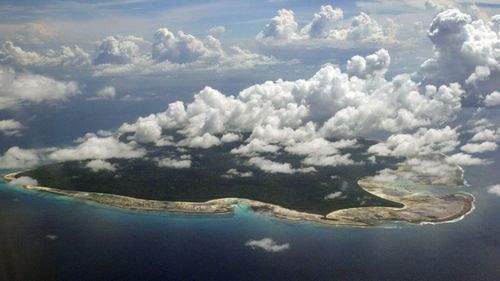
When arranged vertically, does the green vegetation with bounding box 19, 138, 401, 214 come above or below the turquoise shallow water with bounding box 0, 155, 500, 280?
above

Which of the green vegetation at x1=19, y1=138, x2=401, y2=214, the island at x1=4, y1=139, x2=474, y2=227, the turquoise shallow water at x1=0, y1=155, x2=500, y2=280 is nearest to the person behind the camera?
the turquoise shallow water at x1=0, y1=155, x2=500, y2=280

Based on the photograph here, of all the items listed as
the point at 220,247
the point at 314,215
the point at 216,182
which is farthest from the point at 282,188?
the point at 220,247

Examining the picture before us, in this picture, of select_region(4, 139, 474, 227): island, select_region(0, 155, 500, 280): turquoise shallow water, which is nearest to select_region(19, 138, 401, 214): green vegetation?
select_region(4, 139, 474, 227): island

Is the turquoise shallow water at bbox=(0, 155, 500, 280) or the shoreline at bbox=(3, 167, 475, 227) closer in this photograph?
the turquoise shallow water at bbox=(0, 155, 500, 280)

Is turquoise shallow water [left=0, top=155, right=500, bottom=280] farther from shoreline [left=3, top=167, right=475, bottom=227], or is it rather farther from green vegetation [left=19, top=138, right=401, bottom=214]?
green vegetation [left=19, top=138, right=401, bottom=214]

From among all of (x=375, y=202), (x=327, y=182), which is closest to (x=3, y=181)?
(x=327, y=182)

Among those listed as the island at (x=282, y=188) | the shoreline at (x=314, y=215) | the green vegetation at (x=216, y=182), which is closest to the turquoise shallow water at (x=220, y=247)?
the shoreline at (x=314, y=215)
